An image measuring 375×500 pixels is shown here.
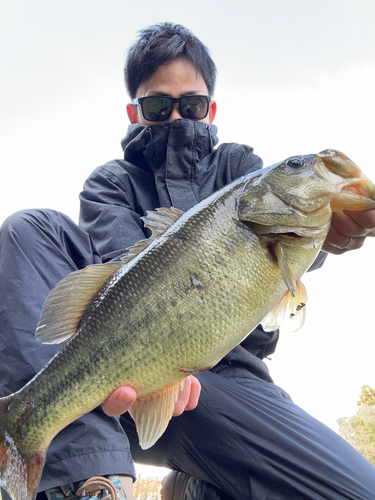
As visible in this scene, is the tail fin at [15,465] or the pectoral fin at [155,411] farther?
the pectoral fin at [155,411]

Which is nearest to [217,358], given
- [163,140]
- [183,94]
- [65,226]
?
[65,226]

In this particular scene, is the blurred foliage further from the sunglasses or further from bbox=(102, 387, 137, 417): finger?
bbox=(102, 387, 137, 417): finger

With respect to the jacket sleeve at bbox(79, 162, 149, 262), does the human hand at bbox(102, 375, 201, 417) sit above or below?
below

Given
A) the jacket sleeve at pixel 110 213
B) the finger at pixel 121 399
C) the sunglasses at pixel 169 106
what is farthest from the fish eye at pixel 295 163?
the sunglasses at pixel 169 106

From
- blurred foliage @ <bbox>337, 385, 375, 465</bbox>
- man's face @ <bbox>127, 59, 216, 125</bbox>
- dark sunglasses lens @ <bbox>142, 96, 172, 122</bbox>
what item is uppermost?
man's face @ <bbox>127, 59, 216, 125</bbox>

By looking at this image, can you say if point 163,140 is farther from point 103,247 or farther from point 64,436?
point 64,436

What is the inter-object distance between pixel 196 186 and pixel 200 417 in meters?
1.65

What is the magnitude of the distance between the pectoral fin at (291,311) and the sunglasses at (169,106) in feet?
6.31

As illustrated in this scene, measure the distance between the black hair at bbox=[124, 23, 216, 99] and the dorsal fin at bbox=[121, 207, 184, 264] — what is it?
2051 millimetres

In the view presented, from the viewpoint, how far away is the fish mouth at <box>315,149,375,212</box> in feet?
5.52

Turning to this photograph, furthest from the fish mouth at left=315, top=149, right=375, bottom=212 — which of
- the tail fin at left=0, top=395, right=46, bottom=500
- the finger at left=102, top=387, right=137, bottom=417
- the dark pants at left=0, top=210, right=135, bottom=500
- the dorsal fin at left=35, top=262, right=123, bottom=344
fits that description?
the tail fin at left=0, top=395, right=46, bottom=500

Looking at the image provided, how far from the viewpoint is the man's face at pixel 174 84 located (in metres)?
3.32

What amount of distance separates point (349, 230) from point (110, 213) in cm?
155

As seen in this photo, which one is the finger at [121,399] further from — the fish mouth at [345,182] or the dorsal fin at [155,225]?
the fish mouth at [345,182]
